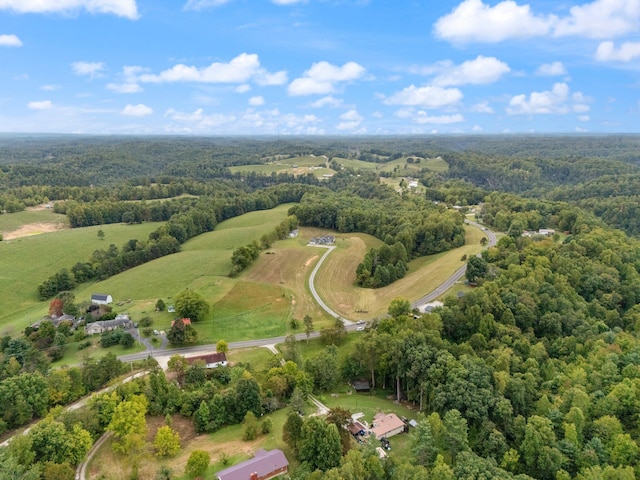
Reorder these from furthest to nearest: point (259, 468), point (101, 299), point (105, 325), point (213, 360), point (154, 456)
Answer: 1. point (101, 299)
2. point (105, 325)
3. point (213, 360)
4. point (154, 456)
5. point (259, 468)

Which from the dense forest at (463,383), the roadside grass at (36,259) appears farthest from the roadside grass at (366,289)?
the roadside grass at (36,259)

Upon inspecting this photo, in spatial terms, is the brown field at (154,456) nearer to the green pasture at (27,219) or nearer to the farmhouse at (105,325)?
the farmhouse at (105,325)

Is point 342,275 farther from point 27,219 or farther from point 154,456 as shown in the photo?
point 27,219

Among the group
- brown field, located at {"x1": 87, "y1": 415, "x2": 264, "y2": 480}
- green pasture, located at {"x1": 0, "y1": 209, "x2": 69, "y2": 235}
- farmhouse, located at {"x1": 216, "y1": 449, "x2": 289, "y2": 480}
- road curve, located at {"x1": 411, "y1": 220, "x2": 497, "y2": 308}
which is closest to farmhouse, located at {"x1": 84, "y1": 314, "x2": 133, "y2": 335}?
brown field, located at {"x1": 87, "y1": 415, "x2": 264, "y2": 480}

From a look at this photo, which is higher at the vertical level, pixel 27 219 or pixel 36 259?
pixel 27 219

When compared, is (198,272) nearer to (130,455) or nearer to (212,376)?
(212,376)

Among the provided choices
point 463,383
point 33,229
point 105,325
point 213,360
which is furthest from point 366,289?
point 33,229
